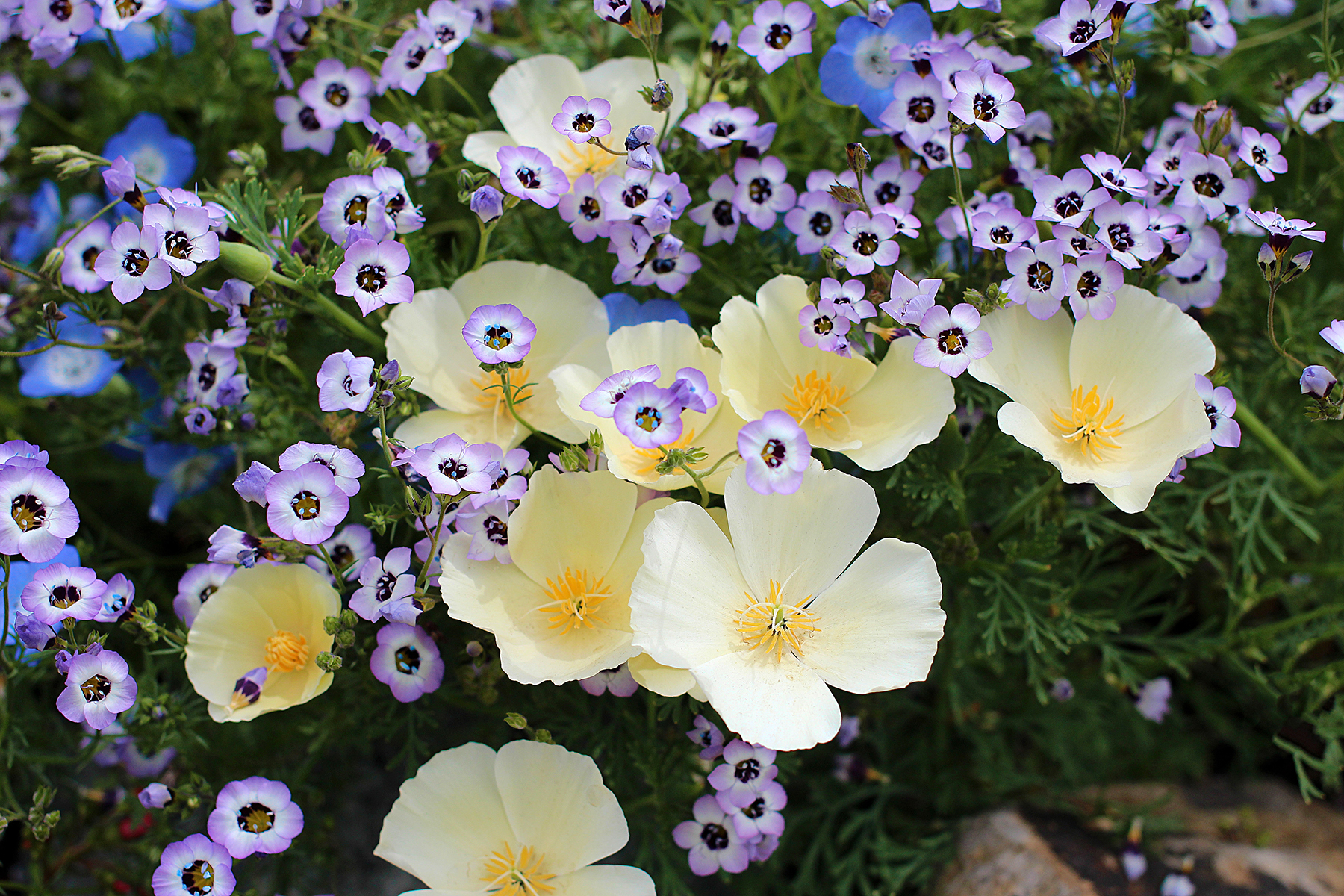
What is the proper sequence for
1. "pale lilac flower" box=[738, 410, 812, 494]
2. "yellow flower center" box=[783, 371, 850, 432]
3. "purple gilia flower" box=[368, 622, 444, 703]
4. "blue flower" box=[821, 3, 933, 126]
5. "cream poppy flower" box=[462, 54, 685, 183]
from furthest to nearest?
"cream poppy flower" box=[462, 54, 685, 183]
"blue flower" box=[821, 3, 933, 126]
"yellow flower center" box=[783, 371, 850, 432]
"purple gilia flower" box=[368, 622, 444, 703]
"pale lilac flower" box=[738, 410, 812, 494]

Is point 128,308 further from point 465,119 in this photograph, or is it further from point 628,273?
point 628,273

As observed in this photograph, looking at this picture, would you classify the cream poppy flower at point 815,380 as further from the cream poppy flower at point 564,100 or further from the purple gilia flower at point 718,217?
the cream poppy flower at point 564,100

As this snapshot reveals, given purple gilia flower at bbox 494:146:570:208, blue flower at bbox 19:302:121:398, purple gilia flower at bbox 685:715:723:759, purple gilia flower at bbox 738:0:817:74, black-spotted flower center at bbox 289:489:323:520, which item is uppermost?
purple gilia flower at bbox 738:0:817:74

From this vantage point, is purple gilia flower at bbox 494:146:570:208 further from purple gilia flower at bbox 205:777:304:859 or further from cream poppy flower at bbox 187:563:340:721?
purple gilia flower at bbox 205:777:304:859

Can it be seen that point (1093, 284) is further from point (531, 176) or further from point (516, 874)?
point (516, 874)

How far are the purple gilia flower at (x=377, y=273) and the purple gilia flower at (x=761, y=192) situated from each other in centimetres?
54

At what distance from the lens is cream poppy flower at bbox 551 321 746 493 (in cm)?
136

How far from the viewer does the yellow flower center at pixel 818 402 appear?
146cm

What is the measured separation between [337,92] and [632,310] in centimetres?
64

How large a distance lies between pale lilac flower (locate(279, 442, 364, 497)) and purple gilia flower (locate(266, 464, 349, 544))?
0.01m

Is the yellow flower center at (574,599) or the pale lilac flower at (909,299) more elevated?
the pale lilac flower at (909,299)

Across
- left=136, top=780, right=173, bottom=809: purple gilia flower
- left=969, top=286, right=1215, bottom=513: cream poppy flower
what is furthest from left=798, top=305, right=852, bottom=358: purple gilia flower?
left=136, top=780, right=173, bottom=809: purple gilia flower

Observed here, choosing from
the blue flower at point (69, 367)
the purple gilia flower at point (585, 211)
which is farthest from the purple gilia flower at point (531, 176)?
the blue flower at point (69, 367)

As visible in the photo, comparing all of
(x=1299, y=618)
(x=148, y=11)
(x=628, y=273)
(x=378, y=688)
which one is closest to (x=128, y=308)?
(x=148, y=11)
